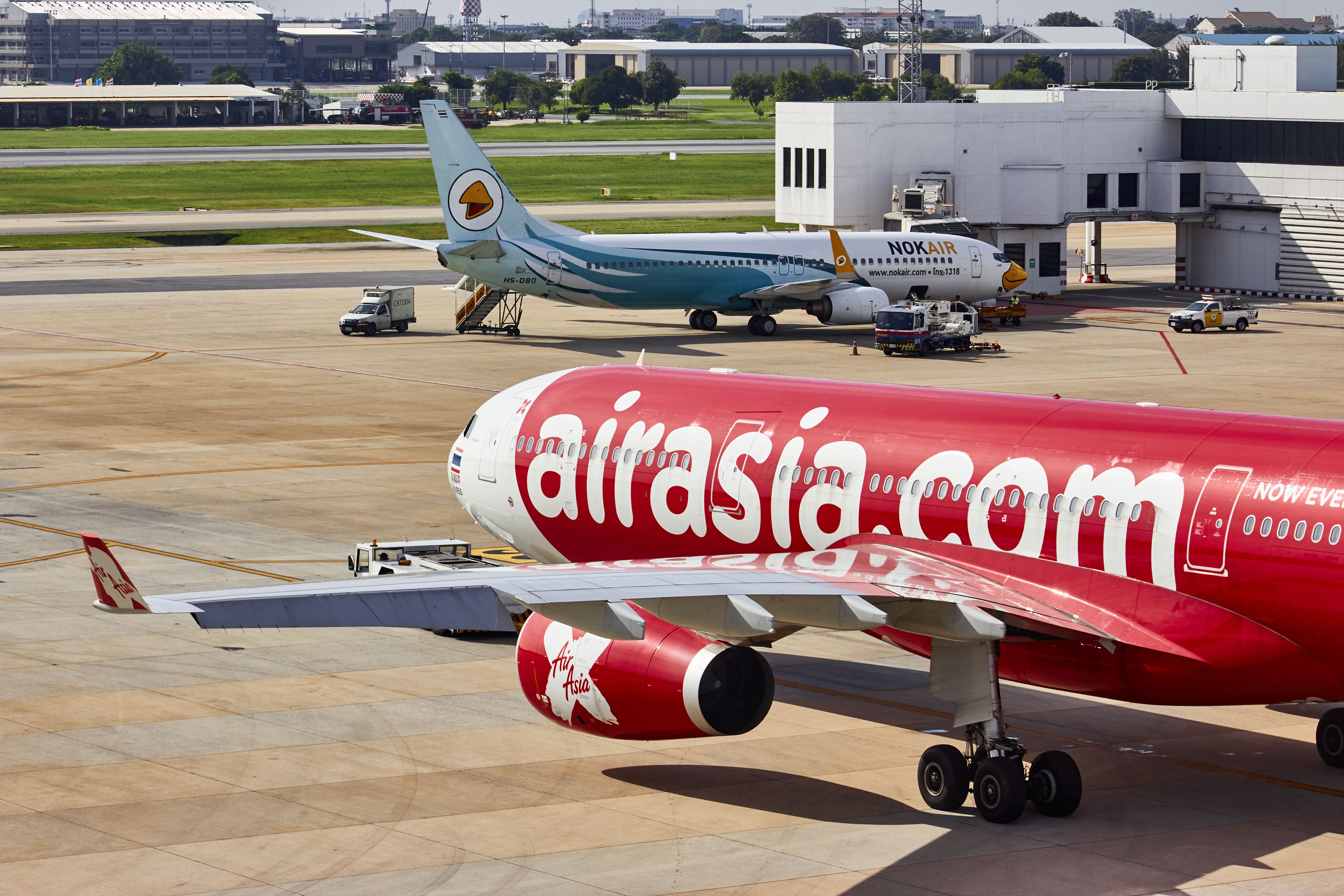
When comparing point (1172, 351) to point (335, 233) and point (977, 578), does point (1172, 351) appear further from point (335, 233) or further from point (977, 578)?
point (335, 233)

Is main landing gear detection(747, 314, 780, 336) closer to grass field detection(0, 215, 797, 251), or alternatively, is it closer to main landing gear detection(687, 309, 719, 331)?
main landing gear detection(687, 309, 719, 331)

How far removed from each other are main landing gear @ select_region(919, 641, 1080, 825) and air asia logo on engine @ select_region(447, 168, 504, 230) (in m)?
50.7

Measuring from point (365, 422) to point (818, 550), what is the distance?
31.2m

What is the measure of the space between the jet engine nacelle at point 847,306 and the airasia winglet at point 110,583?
60.8m

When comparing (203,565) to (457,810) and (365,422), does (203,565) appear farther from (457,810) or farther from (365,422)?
(365,422)

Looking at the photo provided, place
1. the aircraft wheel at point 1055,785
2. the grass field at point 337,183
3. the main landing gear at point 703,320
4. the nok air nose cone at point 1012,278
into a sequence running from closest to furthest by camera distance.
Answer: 1. the aircraft wheel at point 1055,785
2. the main landing gear at point 703,320
3. the nok air nose cone at point 1012,278
4. the grass field at point 337,183

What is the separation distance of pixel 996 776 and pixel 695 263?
5466 centimetres

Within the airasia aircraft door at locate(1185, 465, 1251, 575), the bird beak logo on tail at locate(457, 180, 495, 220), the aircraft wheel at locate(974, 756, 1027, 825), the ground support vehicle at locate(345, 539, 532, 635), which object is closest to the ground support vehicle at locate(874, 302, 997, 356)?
the bird beak logo on tail at locate(457, 180, 495, 220)

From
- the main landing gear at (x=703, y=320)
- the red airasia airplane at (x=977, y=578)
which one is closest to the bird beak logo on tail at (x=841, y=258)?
the main landing gear at (x=703, y=320)

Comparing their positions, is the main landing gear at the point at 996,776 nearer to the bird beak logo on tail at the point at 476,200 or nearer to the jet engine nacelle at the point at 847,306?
the bird beak logo on tail at the point at 476,200

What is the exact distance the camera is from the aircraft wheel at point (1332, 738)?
2338 centimetres

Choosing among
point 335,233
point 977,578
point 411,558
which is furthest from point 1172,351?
point 335,233

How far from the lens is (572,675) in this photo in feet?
71.8

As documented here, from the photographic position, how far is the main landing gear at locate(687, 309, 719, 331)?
77125 mm
